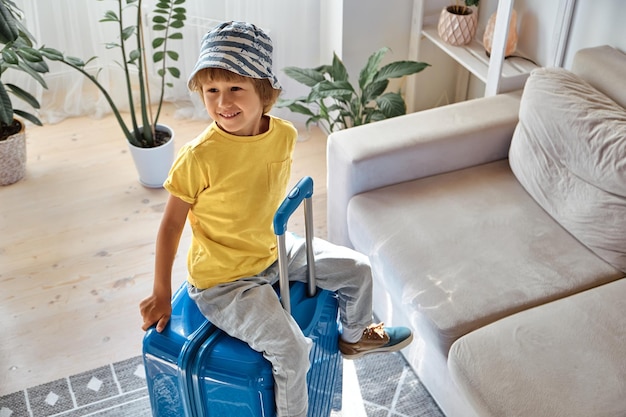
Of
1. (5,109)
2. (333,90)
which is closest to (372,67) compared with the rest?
(333,90)

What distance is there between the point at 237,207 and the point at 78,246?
1.25 meters

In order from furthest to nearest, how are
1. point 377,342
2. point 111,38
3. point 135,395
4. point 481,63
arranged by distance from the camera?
point 111,38
point 481,63
point 135,395
point 377,342

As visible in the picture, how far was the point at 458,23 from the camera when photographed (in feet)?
9.25

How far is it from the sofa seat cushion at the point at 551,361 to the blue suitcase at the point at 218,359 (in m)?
0.37

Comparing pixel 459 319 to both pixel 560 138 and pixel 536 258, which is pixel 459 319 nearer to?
pixel 536 258

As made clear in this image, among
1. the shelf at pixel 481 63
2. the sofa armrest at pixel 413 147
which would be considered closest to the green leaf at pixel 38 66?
the sofa armrest at pixel 413 147

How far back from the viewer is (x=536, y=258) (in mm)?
2045

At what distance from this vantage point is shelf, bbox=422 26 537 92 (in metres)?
2.63

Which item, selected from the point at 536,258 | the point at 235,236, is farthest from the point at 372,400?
the point at 235,236

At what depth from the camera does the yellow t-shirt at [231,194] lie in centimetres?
165

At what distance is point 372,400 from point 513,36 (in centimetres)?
141

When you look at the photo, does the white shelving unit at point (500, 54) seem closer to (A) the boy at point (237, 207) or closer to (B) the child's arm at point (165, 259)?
(A) the boy at point (237, 207)

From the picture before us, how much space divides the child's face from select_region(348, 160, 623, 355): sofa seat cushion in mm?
658

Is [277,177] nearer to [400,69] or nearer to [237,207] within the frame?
[237,207]
